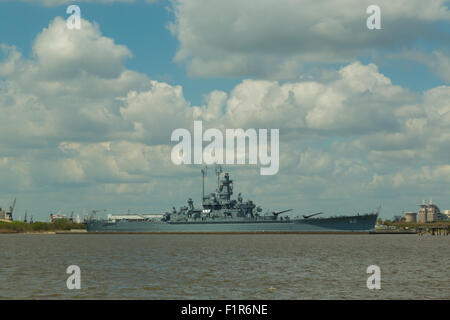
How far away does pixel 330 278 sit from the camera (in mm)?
50156

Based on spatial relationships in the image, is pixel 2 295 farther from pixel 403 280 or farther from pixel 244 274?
pixel 403 280

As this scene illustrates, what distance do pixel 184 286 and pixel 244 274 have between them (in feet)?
34.6

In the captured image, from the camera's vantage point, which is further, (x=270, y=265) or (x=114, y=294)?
(x=270, y=265)

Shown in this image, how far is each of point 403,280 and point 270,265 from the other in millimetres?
18498
